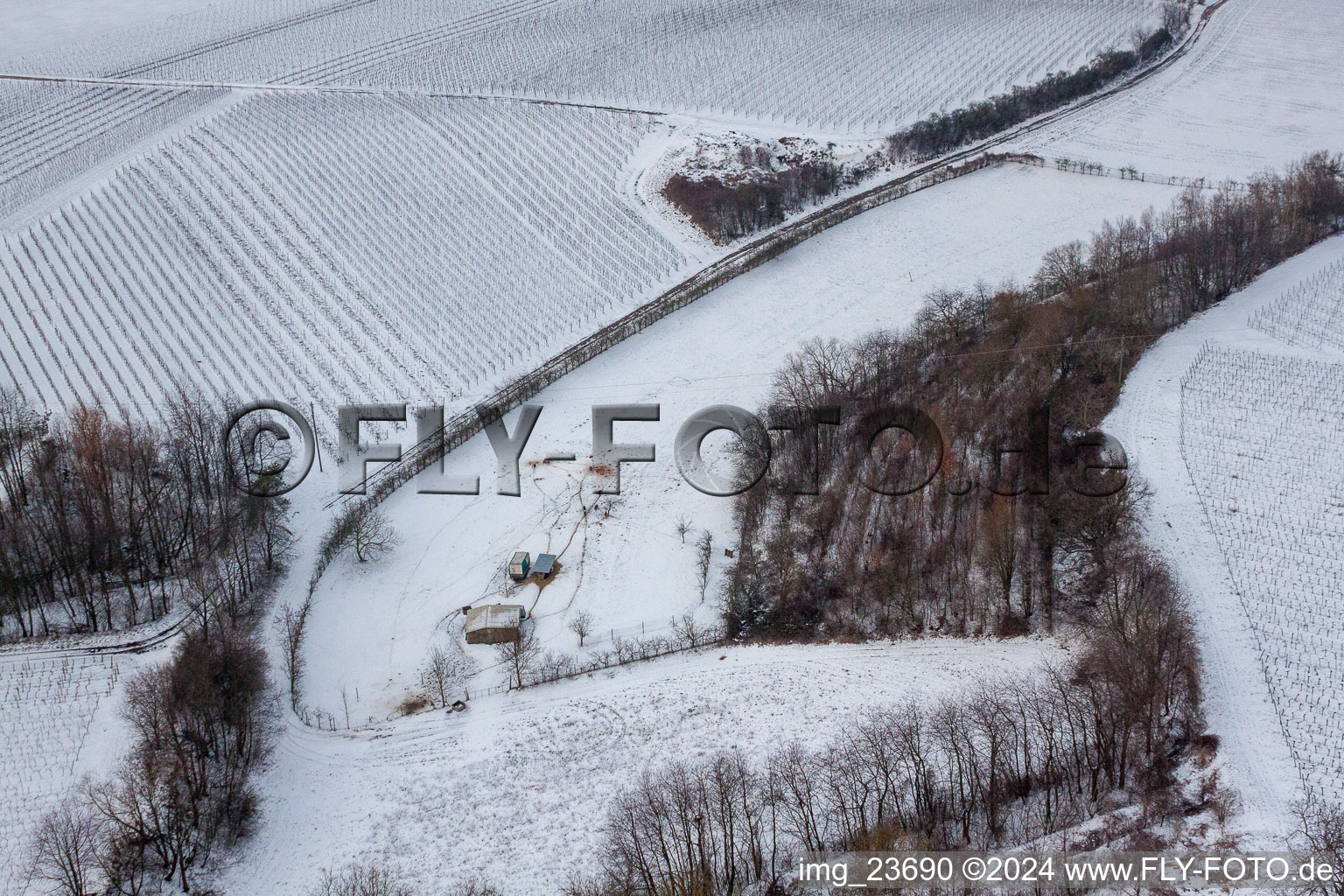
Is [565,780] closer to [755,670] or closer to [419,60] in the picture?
[755,670]

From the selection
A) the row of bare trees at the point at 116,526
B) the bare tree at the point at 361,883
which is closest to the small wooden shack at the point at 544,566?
the row of bare trees at the point at 116,526

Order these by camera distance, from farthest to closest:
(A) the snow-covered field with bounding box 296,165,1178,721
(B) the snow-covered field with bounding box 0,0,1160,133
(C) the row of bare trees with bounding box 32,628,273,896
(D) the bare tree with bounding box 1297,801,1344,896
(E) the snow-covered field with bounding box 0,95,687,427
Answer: (B) the snow-covered field with bounding box 0,0,1160,133 < (E) the snow-covered field with bounding box 0,95,687,427 < (A) the snow-covered field with bounding box 296,165,1178,721 < (C) the row of bare trees with bounding box 32,628,273,896 < (D) the bare tree with bounding box 1297,801,1344,896

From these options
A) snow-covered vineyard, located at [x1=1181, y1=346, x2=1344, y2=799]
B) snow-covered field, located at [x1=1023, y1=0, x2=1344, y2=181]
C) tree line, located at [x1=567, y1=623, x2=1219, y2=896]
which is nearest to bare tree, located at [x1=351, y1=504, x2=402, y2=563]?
tree line, located at [x1=567, y1=623, x2=1219, y2=896]

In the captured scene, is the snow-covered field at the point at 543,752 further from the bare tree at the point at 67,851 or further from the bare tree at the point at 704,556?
the bare tree at the point at 704,556

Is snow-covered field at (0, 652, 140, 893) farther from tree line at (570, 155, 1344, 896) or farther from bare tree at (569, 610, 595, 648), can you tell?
tree line at (570, 155, 1344, 896)

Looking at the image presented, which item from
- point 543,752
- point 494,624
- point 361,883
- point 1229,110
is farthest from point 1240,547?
point 1229,110

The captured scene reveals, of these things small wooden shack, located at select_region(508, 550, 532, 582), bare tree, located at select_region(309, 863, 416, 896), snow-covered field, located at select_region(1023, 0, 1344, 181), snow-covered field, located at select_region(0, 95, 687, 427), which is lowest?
bare tree, located at select_region(309, 863, 416, 896)

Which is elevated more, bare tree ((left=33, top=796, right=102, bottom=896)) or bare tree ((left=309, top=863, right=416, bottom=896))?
bare tree ((left=33, top=796, right=102, bottom=896))

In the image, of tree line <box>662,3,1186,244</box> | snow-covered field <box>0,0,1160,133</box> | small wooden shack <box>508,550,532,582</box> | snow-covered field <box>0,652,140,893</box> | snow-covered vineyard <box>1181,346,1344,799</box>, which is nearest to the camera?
snow-covered field <box>0,652,140,893</box>
